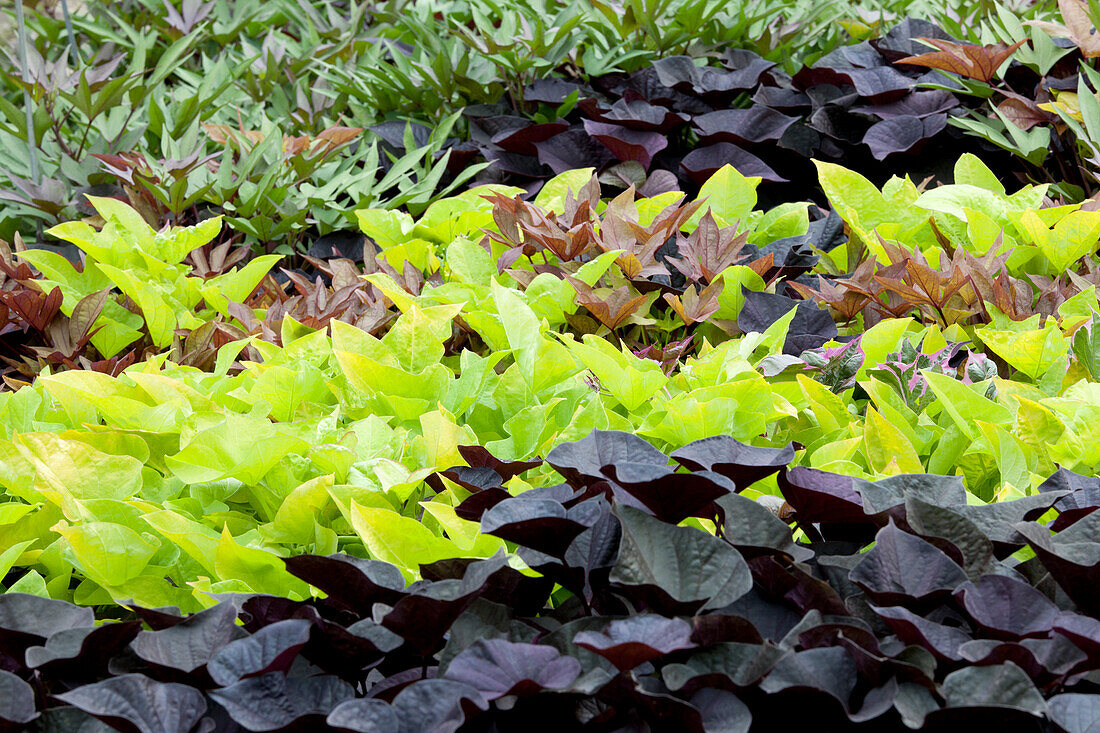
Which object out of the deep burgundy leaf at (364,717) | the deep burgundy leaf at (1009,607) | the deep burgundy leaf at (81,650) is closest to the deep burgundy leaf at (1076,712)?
the deep burgundy leaf at (1009,607)


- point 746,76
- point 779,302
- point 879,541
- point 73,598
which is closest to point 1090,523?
point 879,541

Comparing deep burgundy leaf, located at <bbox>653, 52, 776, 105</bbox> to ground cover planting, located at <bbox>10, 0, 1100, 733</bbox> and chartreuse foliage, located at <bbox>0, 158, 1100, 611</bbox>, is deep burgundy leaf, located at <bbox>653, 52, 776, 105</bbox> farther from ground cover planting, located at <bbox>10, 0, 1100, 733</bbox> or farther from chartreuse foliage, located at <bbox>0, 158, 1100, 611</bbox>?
chartreuse foliage, located at <bbox>0, 158, 1100, 611</bbox>

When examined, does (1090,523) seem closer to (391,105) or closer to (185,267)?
(185,267)

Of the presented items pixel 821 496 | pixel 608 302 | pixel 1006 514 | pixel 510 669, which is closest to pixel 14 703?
pixel 510 669

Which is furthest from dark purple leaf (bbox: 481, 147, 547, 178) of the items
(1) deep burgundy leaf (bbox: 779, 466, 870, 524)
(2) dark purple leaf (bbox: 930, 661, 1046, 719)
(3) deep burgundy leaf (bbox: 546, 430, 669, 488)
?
(2) dark purple leaf (bbox: 930, 661, 1046, 719)

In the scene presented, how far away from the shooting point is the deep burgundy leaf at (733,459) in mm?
1122

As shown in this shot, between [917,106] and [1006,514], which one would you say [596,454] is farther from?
[917,106]

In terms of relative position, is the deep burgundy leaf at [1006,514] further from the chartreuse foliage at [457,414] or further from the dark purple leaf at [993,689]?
the dark purple leaf at [993,689]

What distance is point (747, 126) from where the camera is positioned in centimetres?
315

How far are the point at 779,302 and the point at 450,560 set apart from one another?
4.00 feet

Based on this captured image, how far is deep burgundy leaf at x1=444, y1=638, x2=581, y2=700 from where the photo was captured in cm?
90

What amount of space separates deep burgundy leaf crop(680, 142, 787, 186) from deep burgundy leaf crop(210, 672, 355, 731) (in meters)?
2.38

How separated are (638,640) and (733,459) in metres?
0.33

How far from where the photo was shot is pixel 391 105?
12.1 feet
